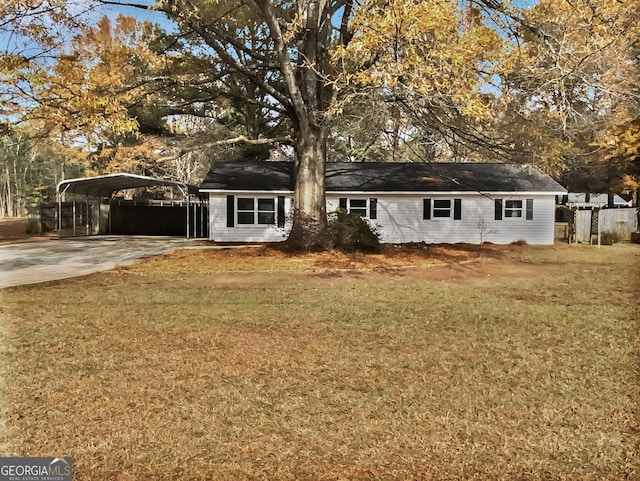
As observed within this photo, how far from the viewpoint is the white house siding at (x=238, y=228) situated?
16.2m

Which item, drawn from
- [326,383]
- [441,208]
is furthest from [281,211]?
[326,383]

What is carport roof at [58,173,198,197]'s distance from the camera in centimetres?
1583

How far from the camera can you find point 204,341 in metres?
4.04

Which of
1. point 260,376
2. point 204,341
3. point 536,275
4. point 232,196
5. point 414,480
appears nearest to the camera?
point 414,480

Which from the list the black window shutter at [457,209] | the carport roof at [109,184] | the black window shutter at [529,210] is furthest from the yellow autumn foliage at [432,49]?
the black window shutter at [529,210]

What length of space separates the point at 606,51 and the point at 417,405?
7.88 feet

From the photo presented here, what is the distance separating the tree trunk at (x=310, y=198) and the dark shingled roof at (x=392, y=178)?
5.13 m

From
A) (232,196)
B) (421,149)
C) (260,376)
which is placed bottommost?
(260,376)

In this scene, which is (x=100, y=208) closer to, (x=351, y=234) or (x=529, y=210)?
(x=351, y=234)

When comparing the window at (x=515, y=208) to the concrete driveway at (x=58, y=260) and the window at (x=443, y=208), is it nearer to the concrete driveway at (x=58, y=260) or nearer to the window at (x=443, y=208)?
the window at (x=443, y=208)

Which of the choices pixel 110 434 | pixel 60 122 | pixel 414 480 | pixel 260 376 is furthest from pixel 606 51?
pixel 60 122

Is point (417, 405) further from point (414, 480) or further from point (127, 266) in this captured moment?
point (127, 266)

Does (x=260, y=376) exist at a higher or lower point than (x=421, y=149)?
lower

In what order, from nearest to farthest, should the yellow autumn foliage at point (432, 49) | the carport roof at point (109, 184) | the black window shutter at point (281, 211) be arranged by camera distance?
the yellow autumn foliage at point (432, 49) → the carport roof at point (109, 184) → the black window shutter at point (281, 211)
